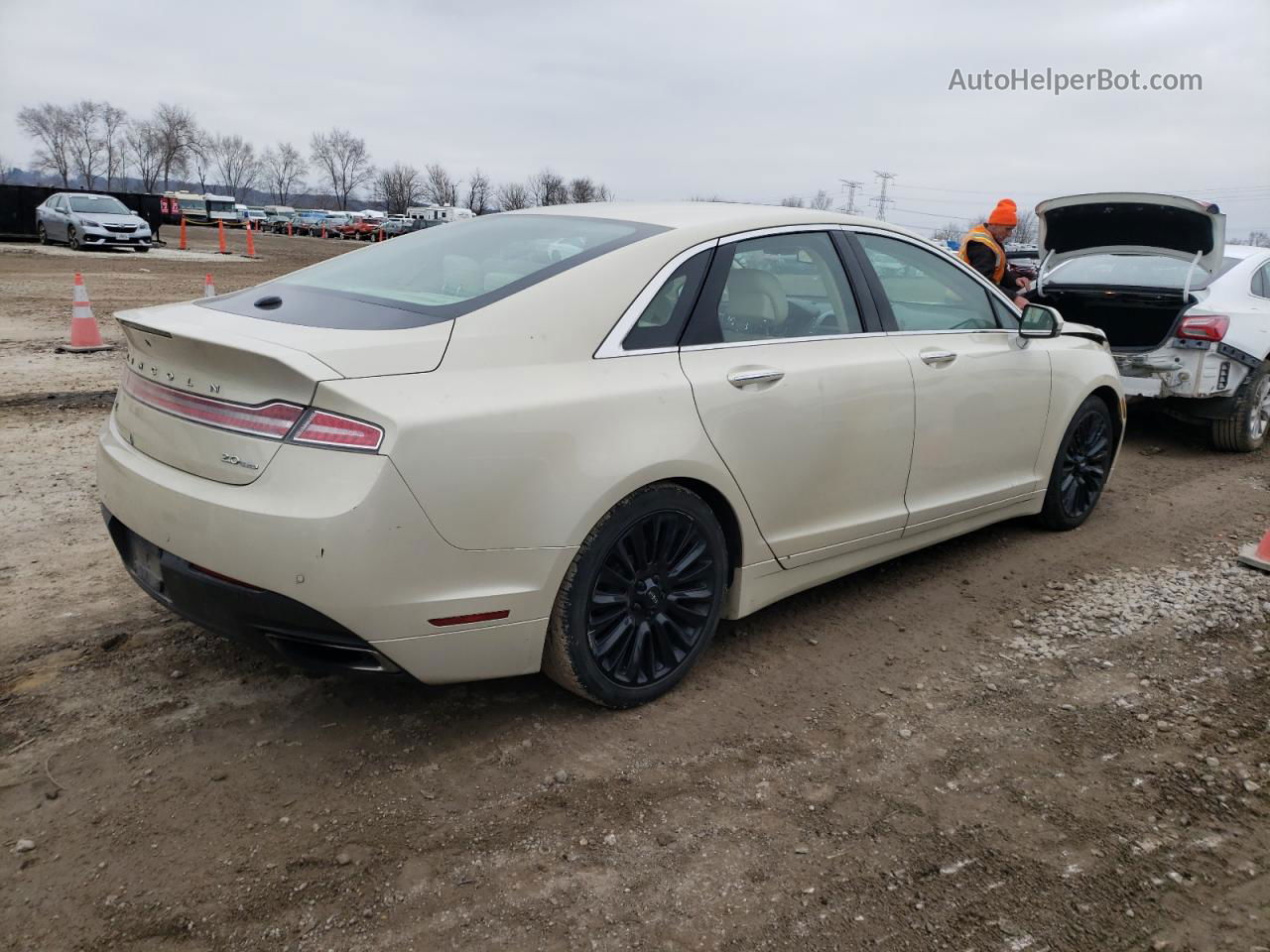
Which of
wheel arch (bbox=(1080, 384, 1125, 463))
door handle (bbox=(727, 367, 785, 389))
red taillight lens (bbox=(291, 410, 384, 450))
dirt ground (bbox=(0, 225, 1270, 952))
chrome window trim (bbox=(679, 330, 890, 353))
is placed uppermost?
chrome window trim (bbox=(679, 330, 890, 353))

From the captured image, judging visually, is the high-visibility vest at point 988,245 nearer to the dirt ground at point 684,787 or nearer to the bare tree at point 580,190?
the dirt ground at point 684,787

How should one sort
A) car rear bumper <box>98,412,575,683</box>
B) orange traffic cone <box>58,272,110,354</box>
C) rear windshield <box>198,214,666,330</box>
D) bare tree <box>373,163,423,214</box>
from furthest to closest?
bare tree <box>373,163,423,214</box>, orange traffic cone <box>58,272,110,354</box>, rear windshield <box>198,214,666,330</box>, car rear bumper <box>98,412,575,683</box>

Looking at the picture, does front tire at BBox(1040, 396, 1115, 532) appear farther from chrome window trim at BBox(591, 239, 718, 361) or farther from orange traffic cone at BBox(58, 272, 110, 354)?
orange traffic cone at BBox(58, 272, 110, 354)

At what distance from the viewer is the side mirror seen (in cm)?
446

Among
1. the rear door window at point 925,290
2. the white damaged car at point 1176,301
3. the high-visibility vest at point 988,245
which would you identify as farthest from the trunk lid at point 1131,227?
the rear door window at point 925,290

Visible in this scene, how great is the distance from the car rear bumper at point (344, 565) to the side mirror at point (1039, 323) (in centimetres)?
272

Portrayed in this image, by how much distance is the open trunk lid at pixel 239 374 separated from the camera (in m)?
2.54

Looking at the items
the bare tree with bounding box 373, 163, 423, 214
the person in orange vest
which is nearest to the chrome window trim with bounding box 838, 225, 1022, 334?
the person in orange vest

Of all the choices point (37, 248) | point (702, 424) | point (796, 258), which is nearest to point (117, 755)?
point (702, 424)

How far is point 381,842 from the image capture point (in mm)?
2533

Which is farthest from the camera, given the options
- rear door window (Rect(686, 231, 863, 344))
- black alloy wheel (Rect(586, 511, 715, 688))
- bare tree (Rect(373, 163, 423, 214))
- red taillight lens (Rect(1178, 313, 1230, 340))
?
bare tree (Rect(373, 163, 423, 214))

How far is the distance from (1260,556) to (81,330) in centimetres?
994

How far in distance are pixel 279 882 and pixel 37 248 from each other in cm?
2833

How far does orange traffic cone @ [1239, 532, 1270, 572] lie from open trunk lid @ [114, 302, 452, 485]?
13.6ft
